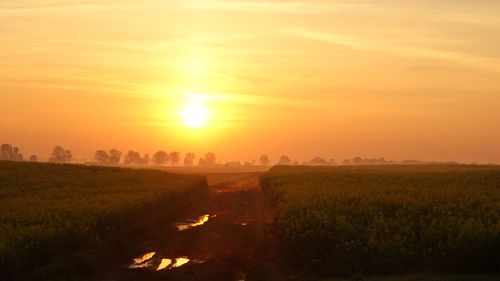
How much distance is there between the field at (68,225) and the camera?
1841 cm

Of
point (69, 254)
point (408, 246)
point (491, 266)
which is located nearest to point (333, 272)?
point (408, 246)

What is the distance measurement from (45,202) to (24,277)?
14289mm

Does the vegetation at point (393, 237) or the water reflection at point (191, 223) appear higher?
the vegetation at point (393, 237)

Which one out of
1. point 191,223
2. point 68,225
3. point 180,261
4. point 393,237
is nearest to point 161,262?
point 180,261

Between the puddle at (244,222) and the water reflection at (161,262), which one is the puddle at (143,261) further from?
the puddle at (244,222)

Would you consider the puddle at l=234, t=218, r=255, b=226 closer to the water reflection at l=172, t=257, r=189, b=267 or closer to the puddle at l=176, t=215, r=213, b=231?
the puddle at l=176, t=215, r=213, b=231

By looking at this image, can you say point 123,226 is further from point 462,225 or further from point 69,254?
point 462,225

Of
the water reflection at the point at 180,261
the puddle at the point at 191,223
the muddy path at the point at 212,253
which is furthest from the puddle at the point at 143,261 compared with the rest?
the puddle at the point at 191,223

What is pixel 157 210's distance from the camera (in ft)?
115

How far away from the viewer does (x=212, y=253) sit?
23.3m

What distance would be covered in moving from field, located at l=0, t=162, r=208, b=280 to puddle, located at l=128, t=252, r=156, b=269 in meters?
1.19

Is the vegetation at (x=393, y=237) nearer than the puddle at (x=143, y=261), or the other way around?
the vegetation at (x=393, y=237)

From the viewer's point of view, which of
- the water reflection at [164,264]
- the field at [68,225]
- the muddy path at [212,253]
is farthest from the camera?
the water reflection at [164,264]

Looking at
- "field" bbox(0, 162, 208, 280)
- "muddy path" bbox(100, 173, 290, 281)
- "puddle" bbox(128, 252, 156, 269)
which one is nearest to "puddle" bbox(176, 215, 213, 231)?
"muddy path" bbox(100, 173, 290, 281)
